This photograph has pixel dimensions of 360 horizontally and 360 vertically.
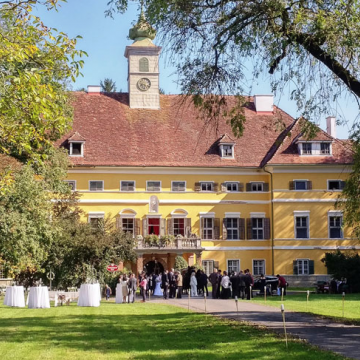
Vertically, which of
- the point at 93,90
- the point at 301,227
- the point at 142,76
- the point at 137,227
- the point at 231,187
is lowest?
the point at 301,227

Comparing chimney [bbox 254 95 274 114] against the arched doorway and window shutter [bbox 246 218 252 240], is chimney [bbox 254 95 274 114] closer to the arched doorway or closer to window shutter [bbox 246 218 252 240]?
window shutter [bbox 246 218 252 240]

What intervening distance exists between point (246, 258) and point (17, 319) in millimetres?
32271

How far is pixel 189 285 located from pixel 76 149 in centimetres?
1710

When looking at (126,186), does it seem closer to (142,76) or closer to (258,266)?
(142,76)

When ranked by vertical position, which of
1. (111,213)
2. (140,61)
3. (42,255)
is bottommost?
(42,255)

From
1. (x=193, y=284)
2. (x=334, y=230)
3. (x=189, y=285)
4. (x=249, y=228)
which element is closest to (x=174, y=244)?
(x=249, y=228)

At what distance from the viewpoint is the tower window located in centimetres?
5848

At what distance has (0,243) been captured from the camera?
31828 mm

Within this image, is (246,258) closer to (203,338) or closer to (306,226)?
(306,226)

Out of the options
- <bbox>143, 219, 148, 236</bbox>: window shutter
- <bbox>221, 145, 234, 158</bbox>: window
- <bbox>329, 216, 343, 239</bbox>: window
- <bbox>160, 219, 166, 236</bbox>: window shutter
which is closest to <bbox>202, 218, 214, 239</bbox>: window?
<bbox>160, 219, 166, 236</bbox>: window shutter

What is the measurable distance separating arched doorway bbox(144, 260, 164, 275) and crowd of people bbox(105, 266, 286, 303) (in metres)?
9.38

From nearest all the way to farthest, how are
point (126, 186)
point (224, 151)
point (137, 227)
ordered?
point (137, 227)
point (126, 186)
point (224, 151)

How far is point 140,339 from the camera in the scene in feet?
54.3

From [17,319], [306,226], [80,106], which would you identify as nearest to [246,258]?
[306,226]
